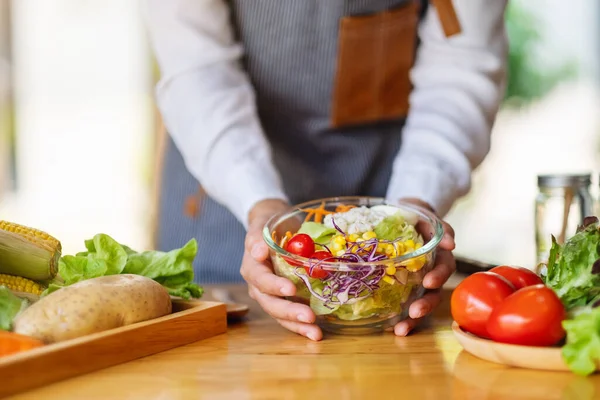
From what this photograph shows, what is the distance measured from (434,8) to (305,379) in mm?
1326

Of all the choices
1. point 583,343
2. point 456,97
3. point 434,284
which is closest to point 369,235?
point 434,284

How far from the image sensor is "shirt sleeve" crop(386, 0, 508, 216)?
2.00 meters

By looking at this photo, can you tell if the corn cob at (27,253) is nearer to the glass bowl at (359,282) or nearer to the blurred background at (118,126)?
the glass bowl at (359,282)

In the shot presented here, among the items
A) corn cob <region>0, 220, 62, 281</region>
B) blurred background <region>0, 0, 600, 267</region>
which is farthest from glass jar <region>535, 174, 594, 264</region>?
blurred background <region>0, 0, 600, 267</region>

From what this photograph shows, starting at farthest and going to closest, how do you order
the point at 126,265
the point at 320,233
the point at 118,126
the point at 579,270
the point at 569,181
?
the point at 118,126
the point at 569,181
the point at 126,265
the point at 320,233
the point at 579,270

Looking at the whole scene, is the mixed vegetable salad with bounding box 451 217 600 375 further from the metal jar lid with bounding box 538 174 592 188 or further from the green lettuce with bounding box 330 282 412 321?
the metal jar lid with bounding box 538 174 592 188

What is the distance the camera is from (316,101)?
2.19m

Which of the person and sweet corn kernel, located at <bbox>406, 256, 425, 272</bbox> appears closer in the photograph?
sweet corn kernel, located at <bbox>406, 256, 425, 272</bbox>

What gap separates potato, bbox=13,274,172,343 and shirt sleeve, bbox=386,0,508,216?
84cm

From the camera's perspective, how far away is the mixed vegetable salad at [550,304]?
1039mm

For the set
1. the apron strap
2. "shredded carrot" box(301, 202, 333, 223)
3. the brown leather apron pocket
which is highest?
the apron strap

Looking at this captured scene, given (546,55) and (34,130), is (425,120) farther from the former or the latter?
(34,130)

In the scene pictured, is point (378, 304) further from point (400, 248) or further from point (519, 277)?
point (519, 277)

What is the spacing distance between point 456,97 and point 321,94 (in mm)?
370
